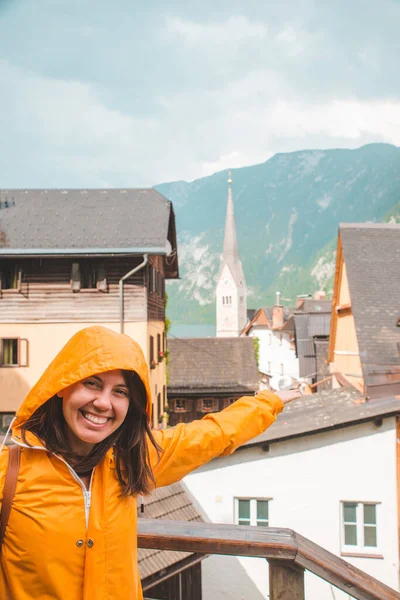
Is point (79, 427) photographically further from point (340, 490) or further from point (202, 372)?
point (202, 372)

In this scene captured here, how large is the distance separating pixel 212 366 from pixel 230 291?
3306 inches

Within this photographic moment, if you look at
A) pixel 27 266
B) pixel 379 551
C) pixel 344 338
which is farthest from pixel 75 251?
pixel 379 551

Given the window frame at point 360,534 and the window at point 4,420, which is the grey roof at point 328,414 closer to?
the window frame at point 360,534

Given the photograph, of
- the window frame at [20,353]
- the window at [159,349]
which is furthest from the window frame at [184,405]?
the window frame at [20,353]

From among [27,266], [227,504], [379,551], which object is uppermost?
[27,266]

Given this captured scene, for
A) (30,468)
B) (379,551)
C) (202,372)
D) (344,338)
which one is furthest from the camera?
(202,372)

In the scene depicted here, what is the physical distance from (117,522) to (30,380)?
1597 cm

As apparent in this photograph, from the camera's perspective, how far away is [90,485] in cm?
180

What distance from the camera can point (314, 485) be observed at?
1118 centimetres

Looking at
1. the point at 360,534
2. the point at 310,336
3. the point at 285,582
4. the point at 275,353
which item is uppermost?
the point at 275,353

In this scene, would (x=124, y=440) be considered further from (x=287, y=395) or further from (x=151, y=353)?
(x=151, y=353)

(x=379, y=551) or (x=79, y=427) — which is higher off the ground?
(x=79, y=427)

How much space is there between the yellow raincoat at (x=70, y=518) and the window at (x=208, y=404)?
25356 mm

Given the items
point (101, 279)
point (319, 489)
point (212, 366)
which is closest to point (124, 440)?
point (319, 489)
